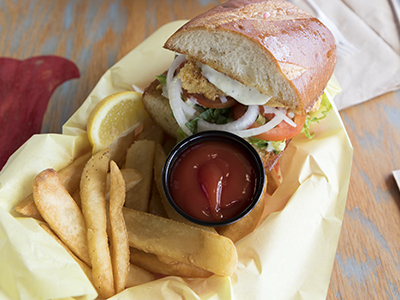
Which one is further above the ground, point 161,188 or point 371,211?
point 161,188

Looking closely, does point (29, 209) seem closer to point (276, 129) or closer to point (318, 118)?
point (276, 129)

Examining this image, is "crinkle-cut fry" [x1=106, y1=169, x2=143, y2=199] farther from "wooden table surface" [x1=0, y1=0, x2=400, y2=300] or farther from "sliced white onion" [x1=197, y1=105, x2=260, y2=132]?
"wooden table surface" [x1=0, y1=0, x2=400, y2=300]

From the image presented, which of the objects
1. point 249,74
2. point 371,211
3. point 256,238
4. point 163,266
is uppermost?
point 249,74

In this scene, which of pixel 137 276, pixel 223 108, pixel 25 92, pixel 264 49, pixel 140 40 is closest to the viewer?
pixel 264 49

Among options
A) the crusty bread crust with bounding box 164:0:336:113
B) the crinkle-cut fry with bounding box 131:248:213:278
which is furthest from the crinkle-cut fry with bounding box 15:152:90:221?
the crusty bread crust with bounding box 164:0:336:113

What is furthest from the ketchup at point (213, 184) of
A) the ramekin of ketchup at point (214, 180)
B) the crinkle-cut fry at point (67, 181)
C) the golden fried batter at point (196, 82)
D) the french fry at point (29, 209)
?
the french fry at point (29, 209)

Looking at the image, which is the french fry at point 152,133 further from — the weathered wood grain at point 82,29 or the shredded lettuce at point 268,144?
the weathered wood grain at point 82,29

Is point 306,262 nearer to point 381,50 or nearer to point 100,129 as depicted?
point 100,129

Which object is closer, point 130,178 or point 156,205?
point 130,178

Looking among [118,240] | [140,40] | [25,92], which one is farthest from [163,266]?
[140,40]
